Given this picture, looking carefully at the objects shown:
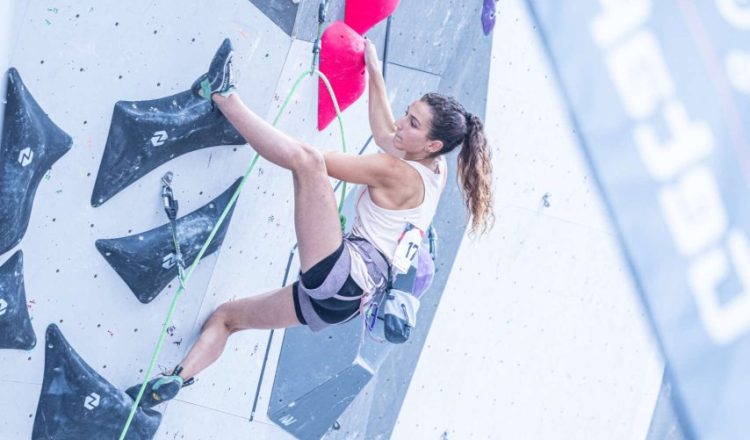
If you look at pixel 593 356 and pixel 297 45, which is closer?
pixel 297 45

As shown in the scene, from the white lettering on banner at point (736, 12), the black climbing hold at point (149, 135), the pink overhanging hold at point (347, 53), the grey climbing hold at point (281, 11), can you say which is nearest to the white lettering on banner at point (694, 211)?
the white lettering on banner at point (736, 12)

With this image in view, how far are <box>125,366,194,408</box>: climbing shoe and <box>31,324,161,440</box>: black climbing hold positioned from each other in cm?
3

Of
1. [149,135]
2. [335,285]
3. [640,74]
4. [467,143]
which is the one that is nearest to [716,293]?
[640,74]

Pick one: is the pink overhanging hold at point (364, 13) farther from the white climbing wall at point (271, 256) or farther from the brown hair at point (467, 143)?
the brown hair at point (467, 143)

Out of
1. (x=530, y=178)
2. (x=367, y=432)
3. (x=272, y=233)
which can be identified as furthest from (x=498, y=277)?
(x=272, y=233)

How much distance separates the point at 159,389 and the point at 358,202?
25.2 inches

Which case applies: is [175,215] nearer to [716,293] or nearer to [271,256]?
[271,256]

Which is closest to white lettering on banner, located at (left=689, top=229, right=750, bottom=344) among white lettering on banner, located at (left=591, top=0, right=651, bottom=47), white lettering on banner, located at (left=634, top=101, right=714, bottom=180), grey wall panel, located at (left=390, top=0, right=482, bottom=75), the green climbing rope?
white lettering on banner, located at (left=634, top=101, right=714, bottom=180)

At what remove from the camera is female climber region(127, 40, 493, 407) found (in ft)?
7.63

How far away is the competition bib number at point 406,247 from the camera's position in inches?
98.5

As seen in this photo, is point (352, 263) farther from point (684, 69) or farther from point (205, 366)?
point (684, 69)

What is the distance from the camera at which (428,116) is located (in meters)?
2.45

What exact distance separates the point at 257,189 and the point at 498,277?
1.02m

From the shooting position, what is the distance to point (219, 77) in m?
2.33
